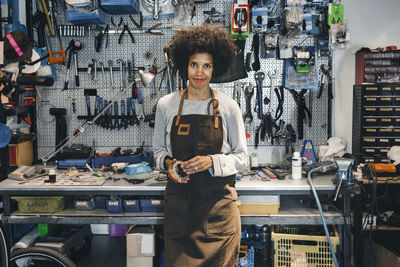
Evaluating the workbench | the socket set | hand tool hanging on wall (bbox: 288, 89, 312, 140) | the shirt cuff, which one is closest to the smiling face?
the shirt cuff

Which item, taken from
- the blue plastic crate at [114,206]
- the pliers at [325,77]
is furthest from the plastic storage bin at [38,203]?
the pliers at [325,77]

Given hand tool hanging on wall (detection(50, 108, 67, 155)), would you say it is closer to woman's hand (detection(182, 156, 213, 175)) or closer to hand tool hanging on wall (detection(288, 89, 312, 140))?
woman's hand (detection(182, 156, 213, 175))

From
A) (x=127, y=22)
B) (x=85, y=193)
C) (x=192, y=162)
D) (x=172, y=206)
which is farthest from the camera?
(x=127, y=22)

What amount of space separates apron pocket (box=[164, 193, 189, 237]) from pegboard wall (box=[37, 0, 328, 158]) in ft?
4.89

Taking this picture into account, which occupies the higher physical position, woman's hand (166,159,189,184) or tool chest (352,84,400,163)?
tool chest (352,84,400,163)

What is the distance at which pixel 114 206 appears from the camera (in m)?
2.63

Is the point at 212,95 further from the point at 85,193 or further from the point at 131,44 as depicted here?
the point at 131,44

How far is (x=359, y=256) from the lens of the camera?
2592 millimetres

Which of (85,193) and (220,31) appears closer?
(220,31)

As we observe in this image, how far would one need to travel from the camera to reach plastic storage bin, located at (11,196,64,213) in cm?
262

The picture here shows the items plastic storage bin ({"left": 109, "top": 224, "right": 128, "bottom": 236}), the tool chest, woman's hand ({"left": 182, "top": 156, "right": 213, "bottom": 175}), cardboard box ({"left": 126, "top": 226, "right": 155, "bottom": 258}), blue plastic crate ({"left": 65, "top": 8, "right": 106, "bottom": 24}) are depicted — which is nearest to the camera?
woman's hand ({"left": 182, "top": 156, "right": 213, "bottom": 175})

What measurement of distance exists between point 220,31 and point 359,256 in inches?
78.7

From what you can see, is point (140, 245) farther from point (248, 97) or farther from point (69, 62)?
point (69, 62)

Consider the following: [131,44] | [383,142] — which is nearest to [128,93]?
[131,44]
